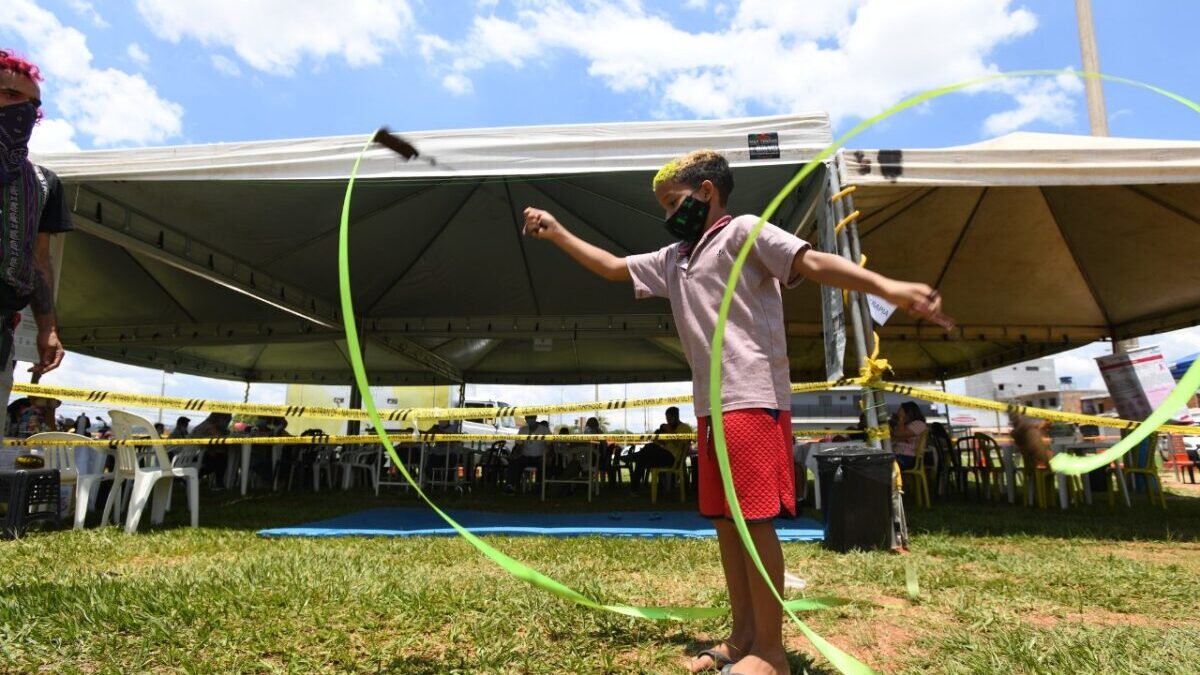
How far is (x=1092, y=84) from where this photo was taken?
9.53 meters

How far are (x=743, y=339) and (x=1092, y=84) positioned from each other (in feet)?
36.2

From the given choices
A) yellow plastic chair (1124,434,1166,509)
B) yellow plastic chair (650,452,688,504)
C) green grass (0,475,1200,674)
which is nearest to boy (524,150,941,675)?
green grass (0,475,1200,674)

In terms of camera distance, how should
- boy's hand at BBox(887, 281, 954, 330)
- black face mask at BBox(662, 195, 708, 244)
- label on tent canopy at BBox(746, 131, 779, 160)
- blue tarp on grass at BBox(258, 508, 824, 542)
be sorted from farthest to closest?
label on tent canopy at BBox(746, 131, 779, 160) → blue tarp on grass at BBox(258, 508, 824, 542) → black face mask at BBox(662, 195, 708, 244) → boy's hand at BBox(887, 281, 954, 330)

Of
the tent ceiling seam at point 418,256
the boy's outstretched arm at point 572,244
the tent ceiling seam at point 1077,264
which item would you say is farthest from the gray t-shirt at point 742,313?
the tent ceiling seam at point 1077,264

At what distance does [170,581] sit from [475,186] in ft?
19.1

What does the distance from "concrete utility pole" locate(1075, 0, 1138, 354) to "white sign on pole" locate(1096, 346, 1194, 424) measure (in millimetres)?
691

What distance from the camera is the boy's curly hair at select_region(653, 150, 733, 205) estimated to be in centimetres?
201

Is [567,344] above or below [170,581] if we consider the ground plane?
above

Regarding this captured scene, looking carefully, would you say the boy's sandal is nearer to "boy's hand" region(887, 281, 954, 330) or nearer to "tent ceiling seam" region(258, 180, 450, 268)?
"boy's hand" region(887, 281, 954, 330)

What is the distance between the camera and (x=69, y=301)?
1035cm

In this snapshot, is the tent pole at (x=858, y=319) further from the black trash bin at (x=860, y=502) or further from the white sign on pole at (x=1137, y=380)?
the white sign on pole at (x=1137, y=380)

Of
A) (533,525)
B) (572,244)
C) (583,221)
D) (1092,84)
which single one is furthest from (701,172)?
(1092,84)

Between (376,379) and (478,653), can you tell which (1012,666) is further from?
(376,379)

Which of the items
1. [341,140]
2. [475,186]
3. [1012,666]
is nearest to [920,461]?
[1012,666]
